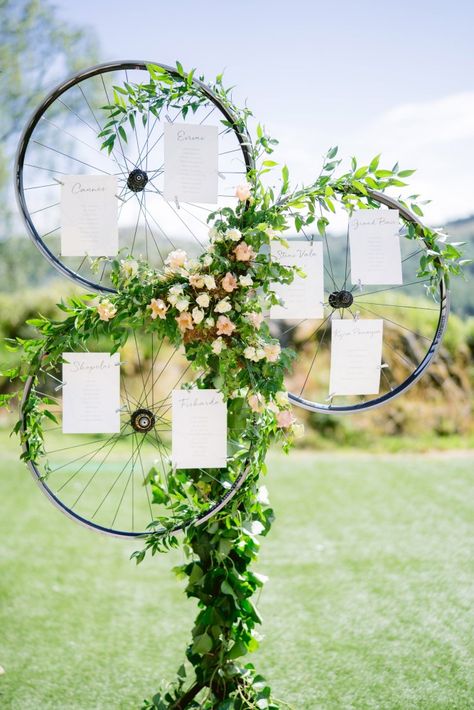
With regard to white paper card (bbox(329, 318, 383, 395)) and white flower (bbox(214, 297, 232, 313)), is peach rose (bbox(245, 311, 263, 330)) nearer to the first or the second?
white flower (bbox(214, 297, 232, 313))

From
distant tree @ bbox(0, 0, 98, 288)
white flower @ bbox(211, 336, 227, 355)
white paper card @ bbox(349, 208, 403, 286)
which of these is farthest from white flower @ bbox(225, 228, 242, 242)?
distant tree @ bbox(0, 0, 98, 288)

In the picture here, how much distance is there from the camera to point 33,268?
28.5 ft

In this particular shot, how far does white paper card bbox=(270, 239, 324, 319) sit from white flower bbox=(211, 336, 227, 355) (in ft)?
0.62

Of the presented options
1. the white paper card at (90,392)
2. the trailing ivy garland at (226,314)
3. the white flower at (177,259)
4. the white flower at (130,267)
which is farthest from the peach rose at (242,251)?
the white paper card at (90,392)

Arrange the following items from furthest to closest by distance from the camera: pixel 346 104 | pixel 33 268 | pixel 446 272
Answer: pixel 33 268 < pixel 346 104 < pixel 446 272

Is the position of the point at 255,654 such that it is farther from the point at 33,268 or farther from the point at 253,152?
the point at 33,268

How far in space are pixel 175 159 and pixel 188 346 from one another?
0.43m

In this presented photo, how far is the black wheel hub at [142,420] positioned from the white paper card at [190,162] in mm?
488

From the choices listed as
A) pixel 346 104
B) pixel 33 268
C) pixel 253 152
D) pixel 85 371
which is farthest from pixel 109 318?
pixel 33 268

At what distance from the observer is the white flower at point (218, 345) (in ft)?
5.15

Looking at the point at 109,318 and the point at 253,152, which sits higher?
the point at 253,152

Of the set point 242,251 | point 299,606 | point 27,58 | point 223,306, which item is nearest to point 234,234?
point 242,251

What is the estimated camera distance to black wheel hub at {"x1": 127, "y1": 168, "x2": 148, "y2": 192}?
1.69m

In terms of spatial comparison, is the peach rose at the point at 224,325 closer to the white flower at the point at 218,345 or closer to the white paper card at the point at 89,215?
the white flower at the point at 218,345
